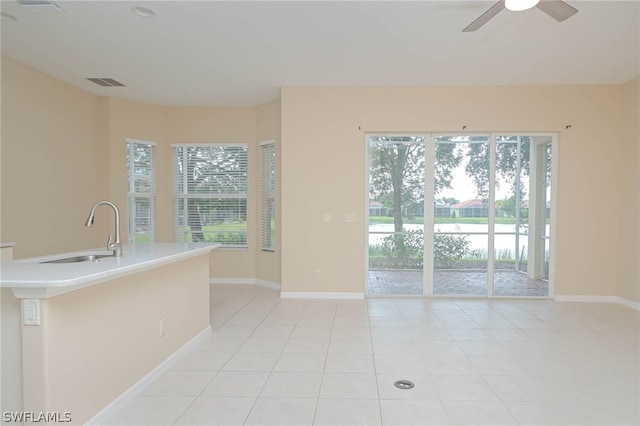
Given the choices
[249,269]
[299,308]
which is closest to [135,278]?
[299,308]

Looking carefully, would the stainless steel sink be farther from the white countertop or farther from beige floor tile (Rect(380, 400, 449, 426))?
beige floor tile (Rect(380, 400, 449, 426))

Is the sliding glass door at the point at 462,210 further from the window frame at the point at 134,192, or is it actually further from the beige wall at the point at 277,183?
the window frame at the point at 134,192

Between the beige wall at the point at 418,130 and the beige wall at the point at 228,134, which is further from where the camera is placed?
the beige wall at the point at 228,134

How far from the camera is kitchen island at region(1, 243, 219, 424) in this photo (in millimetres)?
1743

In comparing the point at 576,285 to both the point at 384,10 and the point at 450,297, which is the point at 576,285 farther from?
the point at 384,10

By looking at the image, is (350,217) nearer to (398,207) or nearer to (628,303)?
(398,207)

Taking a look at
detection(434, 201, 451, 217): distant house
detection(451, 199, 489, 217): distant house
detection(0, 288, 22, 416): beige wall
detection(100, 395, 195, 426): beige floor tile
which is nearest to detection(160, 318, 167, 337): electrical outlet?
detection(100, 395, 195, 426): beige floor tile

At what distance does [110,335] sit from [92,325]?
0.18 m

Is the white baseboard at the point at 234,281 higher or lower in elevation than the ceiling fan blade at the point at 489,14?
lower

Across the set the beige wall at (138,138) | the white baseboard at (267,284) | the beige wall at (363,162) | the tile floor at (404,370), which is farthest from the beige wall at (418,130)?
the beige wall at (138,138)

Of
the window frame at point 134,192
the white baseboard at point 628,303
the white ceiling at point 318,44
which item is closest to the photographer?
the white ceiling at point 318,44

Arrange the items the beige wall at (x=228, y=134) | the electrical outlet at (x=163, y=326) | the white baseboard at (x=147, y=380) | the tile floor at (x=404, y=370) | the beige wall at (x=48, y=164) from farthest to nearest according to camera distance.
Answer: the beige wall at (x=228, y=134), the beige wall at (x=48, y=164), the electrical outlet at (x=163, y=326), the tile floor at (x=404, y=370), the white baseboard at (x=147, y=380)

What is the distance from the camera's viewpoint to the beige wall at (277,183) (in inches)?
219

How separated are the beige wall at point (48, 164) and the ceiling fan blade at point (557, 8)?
5180 mm
